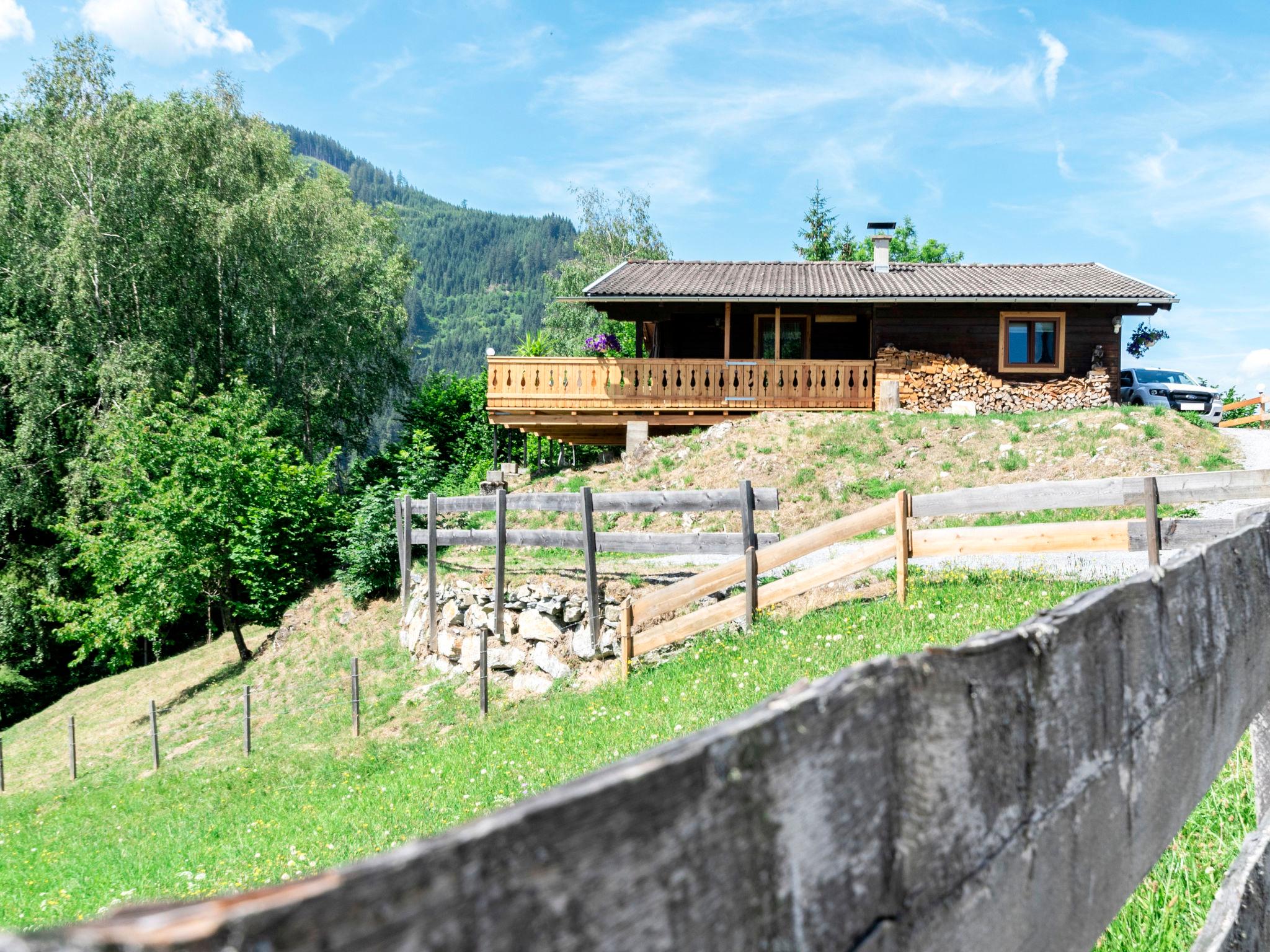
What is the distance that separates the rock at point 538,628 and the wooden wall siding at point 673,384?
10774 millimetres

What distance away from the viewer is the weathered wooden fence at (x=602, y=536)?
11.6m

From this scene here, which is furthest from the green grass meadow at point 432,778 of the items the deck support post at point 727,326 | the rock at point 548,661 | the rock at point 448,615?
the deck support post at point 727,326

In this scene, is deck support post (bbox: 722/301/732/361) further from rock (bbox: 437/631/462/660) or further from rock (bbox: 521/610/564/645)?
rock (bbox: 521/610/564/645)

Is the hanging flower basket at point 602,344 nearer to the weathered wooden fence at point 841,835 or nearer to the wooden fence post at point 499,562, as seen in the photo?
the wooden fence post at point 499,562

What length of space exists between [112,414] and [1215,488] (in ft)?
80.7

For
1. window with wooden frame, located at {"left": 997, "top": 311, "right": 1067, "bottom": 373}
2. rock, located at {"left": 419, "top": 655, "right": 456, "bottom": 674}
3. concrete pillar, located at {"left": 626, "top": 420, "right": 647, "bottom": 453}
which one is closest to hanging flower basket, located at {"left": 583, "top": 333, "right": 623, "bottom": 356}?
concrete pillar, located at {"left": 626, "top": 420, "right": 647, "bottom": 453}

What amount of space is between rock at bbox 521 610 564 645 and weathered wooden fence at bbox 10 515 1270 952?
11.9m

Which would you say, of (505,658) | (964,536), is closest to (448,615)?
(505,658)

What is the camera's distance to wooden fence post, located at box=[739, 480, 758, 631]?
35.0ft

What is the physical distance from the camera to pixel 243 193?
97.0 ft

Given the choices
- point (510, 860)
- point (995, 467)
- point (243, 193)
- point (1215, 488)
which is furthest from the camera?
point (243, 193)

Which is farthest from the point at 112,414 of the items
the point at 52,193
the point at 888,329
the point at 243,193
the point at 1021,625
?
the point at 1021,625

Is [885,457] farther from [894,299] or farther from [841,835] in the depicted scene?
[841,835]

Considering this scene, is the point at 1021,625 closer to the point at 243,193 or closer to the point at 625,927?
the point at 625,927
